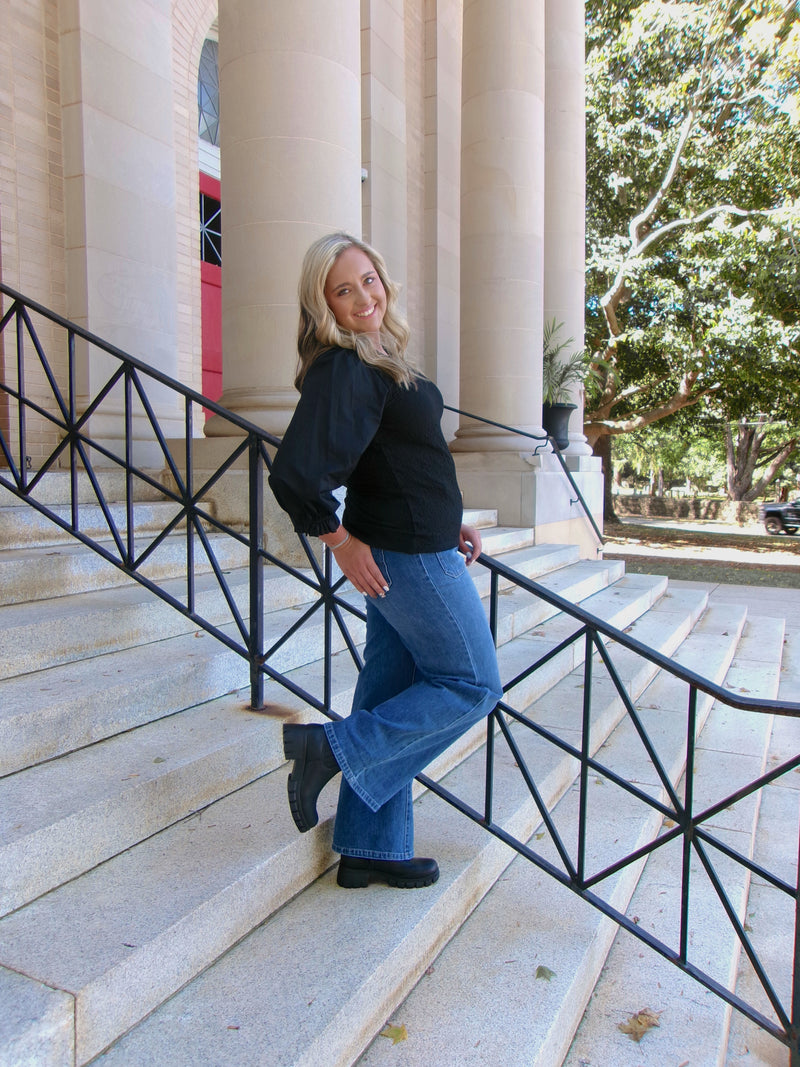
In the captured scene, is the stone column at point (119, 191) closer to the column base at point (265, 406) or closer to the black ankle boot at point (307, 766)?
the column base at point (265, 406)

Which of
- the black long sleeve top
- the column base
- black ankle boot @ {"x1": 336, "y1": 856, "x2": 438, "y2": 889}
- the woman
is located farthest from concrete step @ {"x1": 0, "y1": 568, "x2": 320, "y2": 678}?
the black long sleeve top

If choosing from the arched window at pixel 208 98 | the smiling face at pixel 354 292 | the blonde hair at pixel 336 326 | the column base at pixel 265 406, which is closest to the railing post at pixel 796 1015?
the blonde hair at pixel 336 326

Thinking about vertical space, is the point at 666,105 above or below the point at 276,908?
above

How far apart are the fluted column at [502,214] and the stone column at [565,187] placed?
1.73m

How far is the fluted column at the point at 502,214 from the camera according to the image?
8141mm

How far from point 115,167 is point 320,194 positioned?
2248 mm

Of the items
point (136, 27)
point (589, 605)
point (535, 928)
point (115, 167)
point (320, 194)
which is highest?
point (136, 27)

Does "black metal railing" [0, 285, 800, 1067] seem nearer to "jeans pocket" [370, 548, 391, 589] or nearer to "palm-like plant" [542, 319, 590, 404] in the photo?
→ "jeans pocket" [370, 548, 391, 589]

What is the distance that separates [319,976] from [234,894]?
314mm

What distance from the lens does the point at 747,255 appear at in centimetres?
1429

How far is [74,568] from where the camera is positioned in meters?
3.69

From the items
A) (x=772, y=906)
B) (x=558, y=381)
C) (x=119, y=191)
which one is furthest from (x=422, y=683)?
(x=558, y=381)

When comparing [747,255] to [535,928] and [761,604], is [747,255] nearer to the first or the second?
[761,604]

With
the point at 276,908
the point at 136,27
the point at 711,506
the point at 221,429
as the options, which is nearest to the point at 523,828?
the point at 276,908
